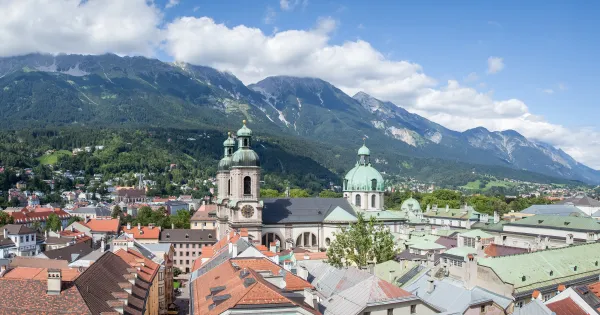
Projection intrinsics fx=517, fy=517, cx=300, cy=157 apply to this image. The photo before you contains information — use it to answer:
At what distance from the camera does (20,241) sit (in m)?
93.2

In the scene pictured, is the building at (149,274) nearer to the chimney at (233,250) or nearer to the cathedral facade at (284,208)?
the chimney at (233,250)

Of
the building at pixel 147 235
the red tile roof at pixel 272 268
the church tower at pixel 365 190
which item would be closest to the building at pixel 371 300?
the red tile roof at pixel 272 268

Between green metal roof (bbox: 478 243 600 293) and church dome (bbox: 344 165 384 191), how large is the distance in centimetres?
4148

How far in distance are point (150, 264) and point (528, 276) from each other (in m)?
34.6

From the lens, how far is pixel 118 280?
3822 centimetres

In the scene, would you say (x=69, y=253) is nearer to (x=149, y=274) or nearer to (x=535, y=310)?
(x=149, y=274)

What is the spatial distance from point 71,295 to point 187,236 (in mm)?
65320

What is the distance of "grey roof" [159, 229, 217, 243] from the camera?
9350 cm

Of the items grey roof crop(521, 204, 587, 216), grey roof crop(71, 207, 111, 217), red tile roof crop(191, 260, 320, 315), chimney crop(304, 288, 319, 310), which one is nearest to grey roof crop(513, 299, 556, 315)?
chimney crop(304, 288, 319, 310)

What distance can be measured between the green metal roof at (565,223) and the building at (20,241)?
8360 centimetres

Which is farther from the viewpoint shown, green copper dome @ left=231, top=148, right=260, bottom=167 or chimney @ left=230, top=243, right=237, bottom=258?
green copper dome @ left=231, top=148, right=260, bottom=167

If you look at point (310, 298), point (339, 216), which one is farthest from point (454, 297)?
point (339, 216)

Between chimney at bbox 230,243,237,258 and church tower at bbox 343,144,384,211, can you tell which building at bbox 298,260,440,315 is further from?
church tower at bbox 343,144,384,211

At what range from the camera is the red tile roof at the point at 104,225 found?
11569 cm
